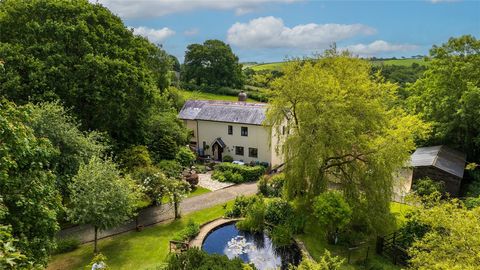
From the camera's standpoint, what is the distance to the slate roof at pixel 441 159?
89.2ft

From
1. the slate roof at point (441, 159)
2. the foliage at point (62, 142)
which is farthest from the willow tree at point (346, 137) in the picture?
the foliage at point (62, 142)

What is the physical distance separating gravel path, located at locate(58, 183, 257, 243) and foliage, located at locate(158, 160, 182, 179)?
225 cm

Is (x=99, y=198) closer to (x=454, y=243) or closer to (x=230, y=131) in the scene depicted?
(x=454, y=243)

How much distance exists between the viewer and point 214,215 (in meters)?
24.5

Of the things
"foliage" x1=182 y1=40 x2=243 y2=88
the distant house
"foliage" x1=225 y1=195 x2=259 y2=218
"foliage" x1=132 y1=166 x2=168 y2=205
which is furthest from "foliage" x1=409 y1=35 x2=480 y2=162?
"foliage" x1=182 y1=40 x2=243 y2=88

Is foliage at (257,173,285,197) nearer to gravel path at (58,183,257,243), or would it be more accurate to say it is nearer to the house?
gravel path at (58,183,257,243)

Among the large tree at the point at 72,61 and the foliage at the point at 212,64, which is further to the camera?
the foliage at the point at 212,64

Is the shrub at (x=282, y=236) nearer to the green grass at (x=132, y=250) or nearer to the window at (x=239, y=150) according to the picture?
the green grass at (x=132, y=250)

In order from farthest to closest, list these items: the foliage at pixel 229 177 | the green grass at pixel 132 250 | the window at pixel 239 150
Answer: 1. the window at pixel 239 150
2. the foliage at pixel 229 177
3. the green grass at pixel 132 250

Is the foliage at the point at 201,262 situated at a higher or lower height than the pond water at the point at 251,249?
higher

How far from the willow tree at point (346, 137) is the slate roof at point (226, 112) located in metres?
13.3

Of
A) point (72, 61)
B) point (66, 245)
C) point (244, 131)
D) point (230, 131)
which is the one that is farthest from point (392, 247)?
point (72, 61)

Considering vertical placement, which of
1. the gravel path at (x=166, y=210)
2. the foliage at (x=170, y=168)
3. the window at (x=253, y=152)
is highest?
the foliage at (x=170, y=168)

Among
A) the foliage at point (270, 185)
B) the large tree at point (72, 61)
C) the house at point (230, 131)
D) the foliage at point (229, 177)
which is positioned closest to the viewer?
the large tree at point (72, 61)
